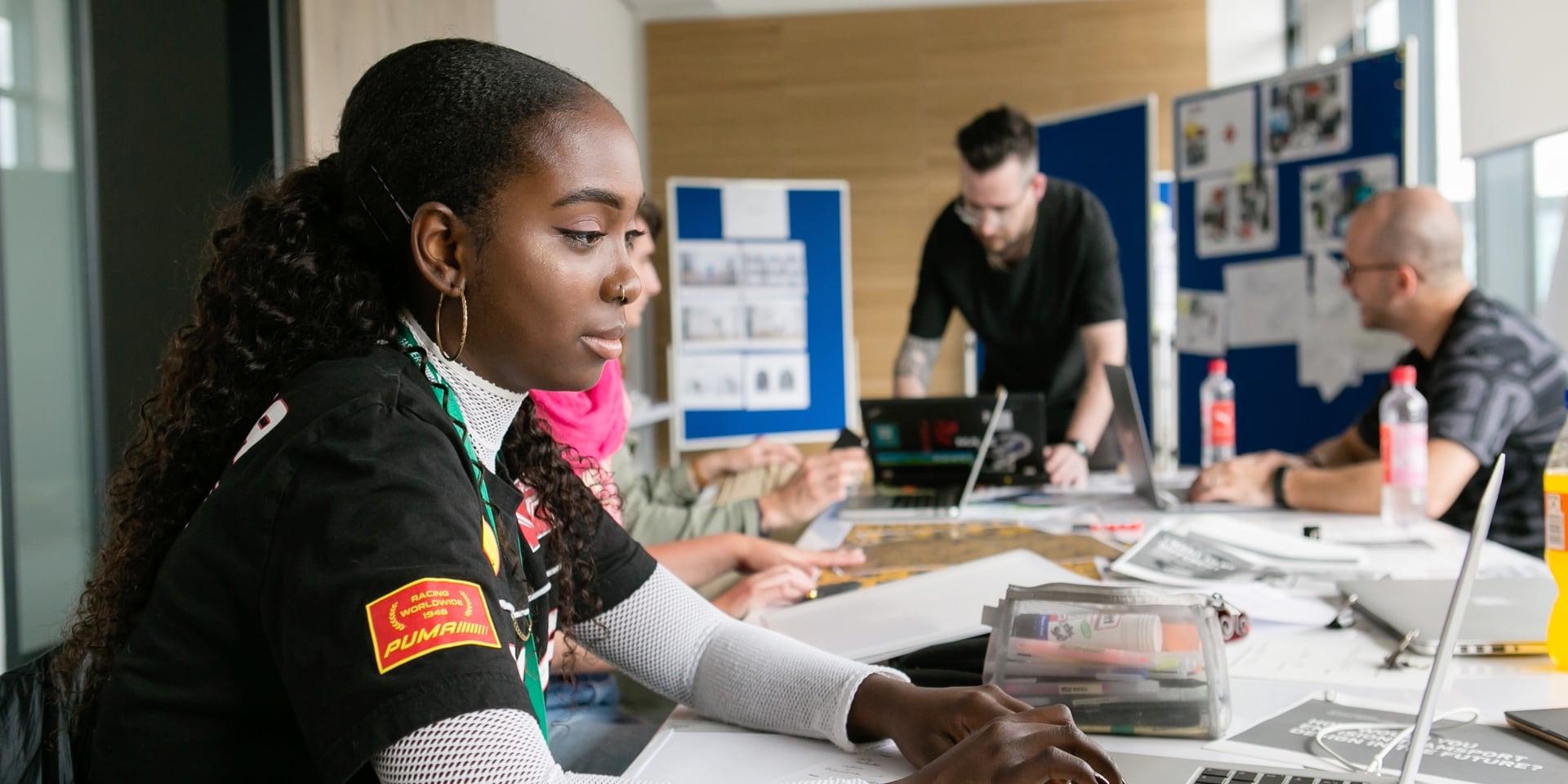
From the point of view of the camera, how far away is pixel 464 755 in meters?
0.68

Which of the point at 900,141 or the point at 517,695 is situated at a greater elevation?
the point at 900,141

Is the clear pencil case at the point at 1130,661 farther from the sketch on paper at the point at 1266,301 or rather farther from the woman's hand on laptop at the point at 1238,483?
the sketch on paper at the point at 1266,301

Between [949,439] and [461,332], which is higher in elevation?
[461,332]

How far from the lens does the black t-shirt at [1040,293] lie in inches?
128

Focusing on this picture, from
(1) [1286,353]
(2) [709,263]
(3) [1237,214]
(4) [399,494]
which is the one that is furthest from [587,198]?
(2) [709,263]

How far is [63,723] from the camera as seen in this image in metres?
0.84

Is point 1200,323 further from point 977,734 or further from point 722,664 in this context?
point 977,734

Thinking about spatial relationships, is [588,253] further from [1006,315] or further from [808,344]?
[808,344]

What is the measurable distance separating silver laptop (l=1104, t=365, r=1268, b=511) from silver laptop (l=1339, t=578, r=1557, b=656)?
30.3 inches

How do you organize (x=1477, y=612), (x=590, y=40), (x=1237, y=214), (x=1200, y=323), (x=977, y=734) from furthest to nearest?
(x=590, y=40) → (x=1200, y=323) → (x=1237, y=214) → (x=1477, y=612) → (x=977, y=734)

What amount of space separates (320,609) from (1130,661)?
2.12 feet

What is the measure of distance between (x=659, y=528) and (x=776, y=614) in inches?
30.3

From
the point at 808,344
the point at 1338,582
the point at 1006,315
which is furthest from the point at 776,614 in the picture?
the point at 808,344

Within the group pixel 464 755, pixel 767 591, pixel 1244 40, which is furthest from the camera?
pixel 1244 40
